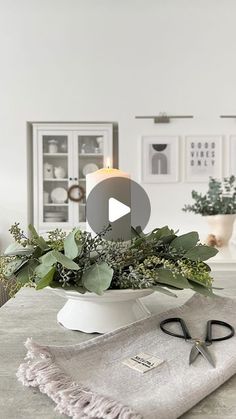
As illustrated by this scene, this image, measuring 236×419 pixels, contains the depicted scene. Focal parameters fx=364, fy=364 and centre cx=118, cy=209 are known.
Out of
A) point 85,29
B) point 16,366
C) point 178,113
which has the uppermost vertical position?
point 85,29

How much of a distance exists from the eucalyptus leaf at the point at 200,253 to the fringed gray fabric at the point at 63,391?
1.06 ft

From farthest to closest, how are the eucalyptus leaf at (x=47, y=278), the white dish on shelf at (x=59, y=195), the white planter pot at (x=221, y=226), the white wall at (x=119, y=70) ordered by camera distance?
the white dish on shelf at (x=59, y=195), the white wall at (x=119, y=70), the white planter pot at (x=221, y=226), the eucalyptus leaf at (x=47, y=278)

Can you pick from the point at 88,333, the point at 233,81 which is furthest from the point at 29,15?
the point at 88,333

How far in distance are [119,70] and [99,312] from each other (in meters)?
3.01

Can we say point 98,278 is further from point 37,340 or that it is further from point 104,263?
point 37,340

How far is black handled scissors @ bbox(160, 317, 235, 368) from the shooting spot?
525mm

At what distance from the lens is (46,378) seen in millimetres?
462

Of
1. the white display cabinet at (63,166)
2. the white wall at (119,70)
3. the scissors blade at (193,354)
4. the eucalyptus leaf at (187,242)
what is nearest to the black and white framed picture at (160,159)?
the white wall at (119,70)

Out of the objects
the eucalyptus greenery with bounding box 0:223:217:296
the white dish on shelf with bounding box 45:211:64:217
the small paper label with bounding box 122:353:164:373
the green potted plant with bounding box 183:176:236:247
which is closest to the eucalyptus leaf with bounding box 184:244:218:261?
the eucalyptus greenery with bounding box 0:223:217:296

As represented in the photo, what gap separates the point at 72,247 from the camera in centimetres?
63

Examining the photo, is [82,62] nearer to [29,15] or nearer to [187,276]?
[29,15]

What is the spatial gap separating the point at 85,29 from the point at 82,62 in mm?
294

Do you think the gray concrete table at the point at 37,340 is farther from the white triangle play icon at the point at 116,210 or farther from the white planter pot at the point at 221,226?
the white planter pot at the point at 221,226

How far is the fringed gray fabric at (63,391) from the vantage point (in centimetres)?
40
